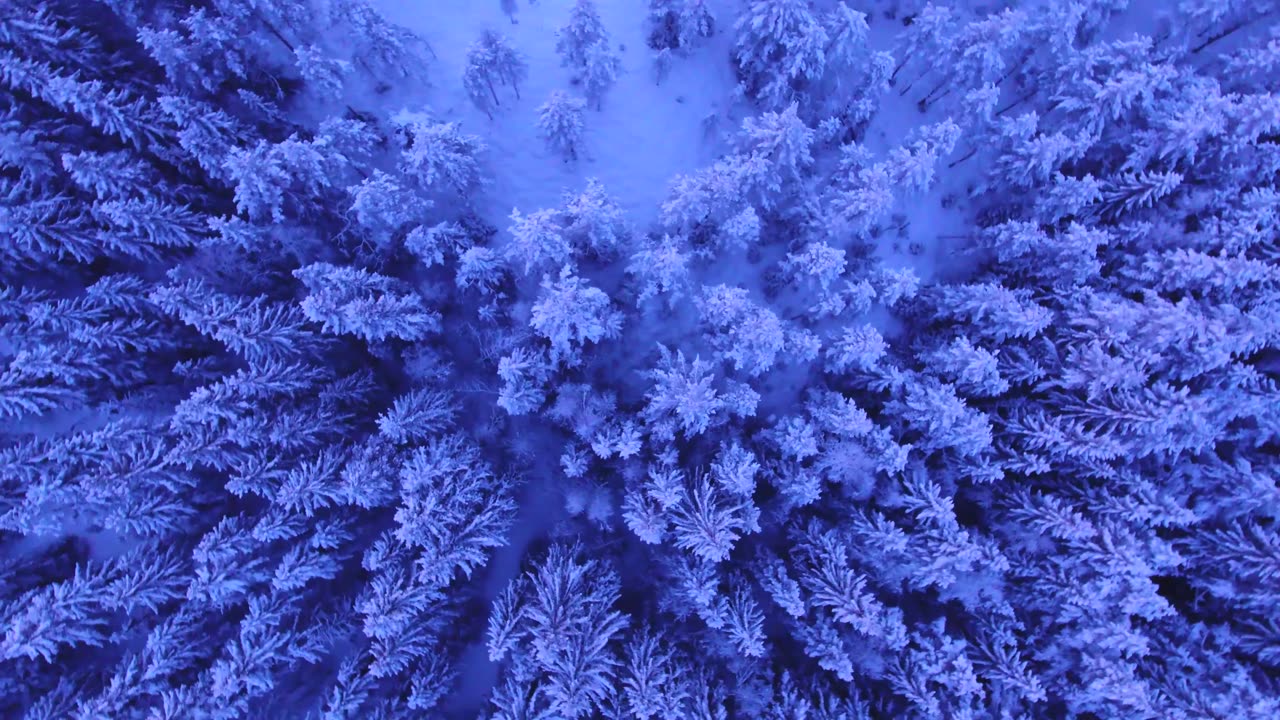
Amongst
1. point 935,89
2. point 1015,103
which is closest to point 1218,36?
point 1015,103

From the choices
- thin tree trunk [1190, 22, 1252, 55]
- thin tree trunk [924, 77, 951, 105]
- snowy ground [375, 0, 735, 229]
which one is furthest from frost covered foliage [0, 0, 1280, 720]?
snowy ground [375, 0, 735, 229]

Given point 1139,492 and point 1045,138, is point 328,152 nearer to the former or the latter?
point 1045,138

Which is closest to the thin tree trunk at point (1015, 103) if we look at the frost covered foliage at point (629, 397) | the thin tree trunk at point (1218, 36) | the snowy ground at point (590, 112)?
the frost covered foliage at point (629, 397)

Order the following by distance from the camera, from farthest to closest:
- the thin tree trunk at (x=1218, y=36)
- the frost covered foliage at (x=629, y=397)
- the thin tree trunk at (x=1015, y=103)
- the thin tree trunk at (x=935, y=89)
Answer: the thin tree trunk at (x=935, y=89), the thin tree trunk at (x=1015, y=103), the thin tree trunk at (x=1218, y=36), the frost covered foliage at (x=629, y=397)

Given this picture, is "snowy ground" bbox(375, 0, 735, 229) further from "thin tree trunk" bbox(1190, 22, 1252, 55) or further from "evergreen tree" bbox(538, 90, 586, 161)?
"thin tree trunk" bbox(1190, 22, 1252, 55)

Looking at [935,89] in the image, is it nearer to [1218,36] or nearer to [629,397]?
[1218,36]

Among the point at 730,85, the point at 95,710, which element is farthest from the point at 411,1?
the point at 95,710

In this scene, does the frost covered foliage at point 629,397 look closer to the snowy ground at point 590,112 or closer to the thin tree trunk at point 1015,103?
the thin tree trunk at point 1015,103
